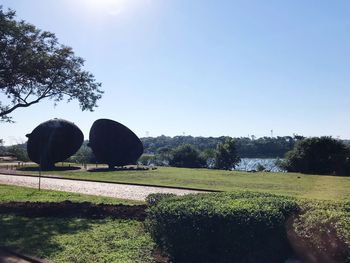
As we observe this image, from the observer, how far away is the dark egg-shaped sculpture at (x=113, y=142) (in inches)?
1270

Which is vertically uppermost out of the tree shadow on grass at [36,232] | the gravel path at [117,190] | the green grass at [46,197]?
the gravel path at [117,190]

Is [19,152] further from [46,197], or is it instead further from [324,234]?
[324,234]

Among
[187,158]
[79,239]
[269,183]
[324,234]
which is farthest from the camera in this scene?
[187,158]

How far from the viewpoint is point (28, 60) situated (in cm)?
1458

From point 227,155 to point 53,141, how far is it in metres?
19.6

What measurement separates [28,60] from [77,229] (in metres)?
7.54

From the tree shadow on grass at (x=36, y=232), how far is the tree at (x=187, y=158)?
35781 mm

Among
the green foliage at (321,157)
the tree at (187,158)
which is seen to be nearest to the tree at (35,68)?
the green foliage at (321,157)

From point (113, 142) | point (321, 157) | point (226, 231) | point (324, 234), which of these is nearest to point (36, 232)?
point (226, 231)

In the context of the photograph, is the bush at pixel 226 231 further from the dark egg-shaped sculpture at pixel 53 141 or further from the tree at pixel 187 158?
the tree at pixel 187 158

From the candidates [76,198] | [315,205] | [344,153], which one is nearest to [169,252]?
[315,205]

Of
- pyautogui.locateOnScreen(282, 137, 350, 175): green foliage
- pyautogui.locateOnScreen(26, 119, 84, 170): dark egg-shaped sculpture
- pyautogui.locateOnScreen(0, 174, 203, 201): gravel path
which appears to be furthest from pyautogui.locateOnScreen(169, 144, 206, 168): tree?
pyautogui.locateOnScreen(0, 174, 203, 201): gravel path

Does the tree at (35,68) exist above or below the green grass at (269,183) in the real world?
above

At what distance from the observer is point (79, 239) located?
8.35 m
